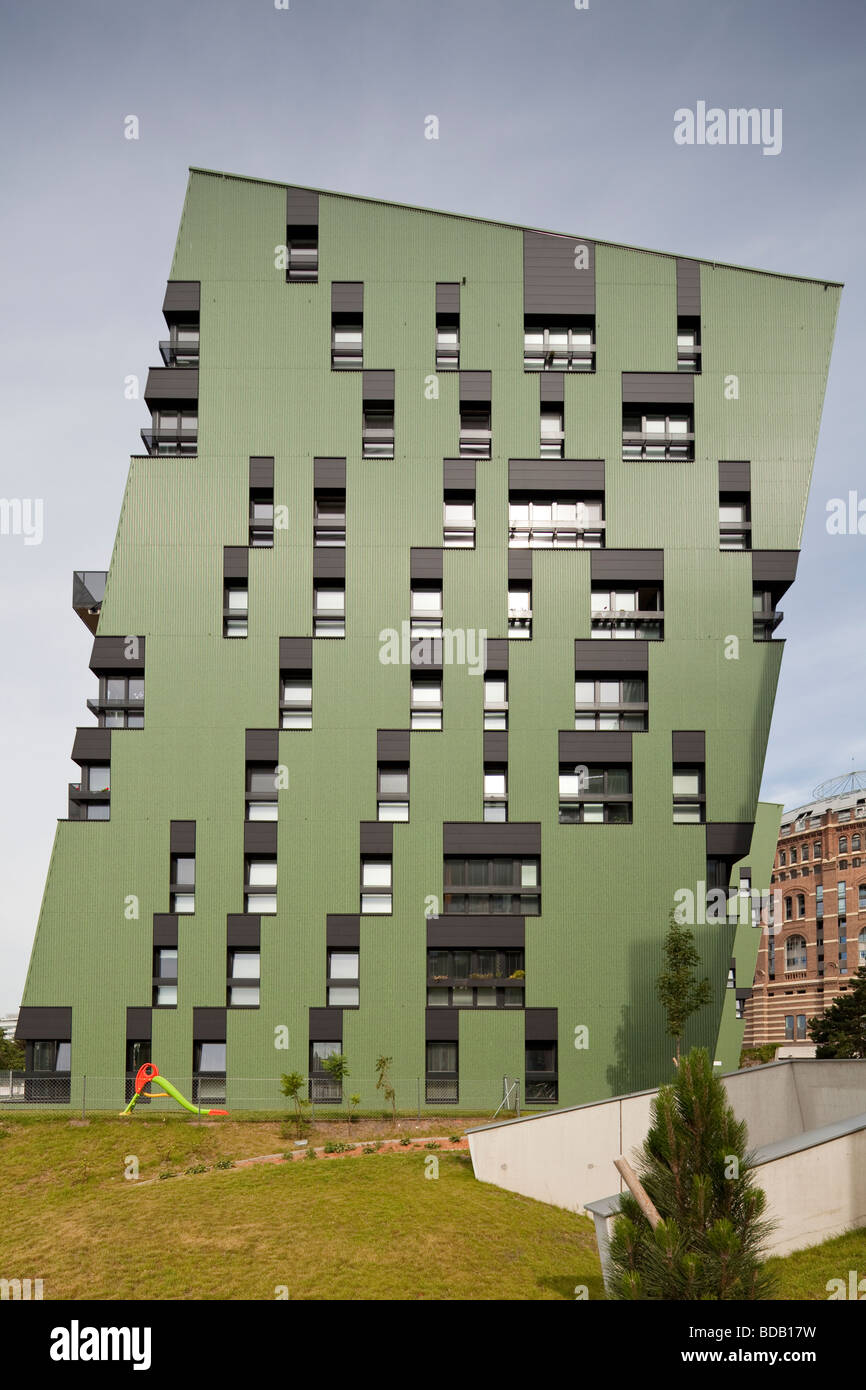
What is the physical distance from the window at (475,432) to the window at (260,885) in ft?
53.1

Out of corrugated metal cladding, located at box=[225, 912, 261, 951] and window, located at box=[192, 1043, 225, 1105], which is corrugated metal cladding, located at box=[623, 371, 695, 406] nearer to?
corrugated metal cladding, located at box=[225, 912, 261, 951]

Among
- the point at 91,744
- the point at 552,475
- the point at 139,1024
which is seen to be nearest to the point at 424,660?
the point at 552,475

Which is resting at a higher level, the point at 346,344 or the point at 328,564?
the point at 346,344

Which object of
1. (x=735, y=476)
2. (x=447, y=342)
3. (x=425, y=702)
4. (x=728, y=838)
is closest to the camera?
(x=728, y=838)

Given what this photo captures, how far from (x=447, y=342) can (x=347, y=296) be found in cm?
405

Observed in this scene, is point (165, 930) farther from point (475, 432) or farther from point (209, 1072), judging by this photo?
point (475, 432)

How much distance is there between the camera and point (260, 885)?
35219mm

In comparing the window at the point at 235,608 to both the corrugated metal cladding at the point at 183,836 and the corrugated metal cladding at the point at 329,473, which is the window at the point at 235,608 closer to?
the corrugated metal cladding at the point at 329,473

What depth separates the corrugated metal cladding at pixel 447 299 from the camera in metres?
38.4

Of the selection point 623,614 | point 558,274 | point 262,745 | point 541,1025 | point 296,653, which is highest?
point 558,274

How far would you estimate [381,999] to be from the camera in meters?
34.3

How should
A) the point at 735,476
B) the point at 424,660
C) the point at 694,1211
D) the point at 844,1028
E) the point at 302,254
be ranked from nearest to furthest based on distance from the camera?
the point at 694,1211, the point at 424,660, the point at 735,476, the point at 302,254, the point at 844,1028
